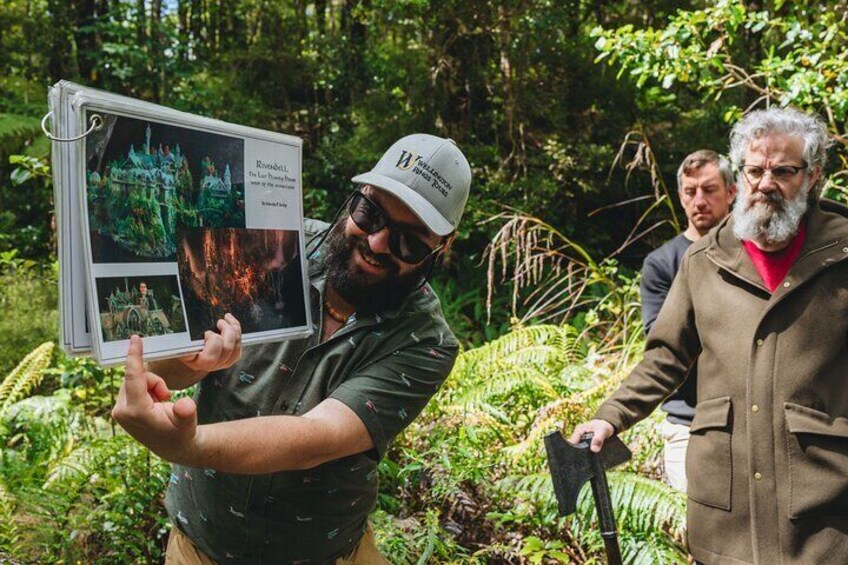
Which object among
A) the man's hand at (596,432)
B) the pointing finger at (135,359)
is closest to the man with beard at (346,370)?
the pointing finger at (135,359)

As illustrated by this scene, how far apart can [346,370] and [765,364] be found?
4.67 ft

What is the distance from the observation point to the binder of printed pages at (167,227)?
1.32 m

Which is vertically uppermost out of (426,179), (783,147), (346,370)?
(783,147)

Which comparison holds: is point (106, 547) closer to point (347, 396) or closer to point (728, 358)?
point (347, 396)

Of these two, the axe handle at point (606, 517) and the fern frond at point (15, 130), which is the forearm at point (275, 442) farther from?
the fern frond at point (15, 130)

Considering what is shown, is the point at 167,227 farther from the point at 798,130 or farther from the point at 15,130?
the point at 15,130

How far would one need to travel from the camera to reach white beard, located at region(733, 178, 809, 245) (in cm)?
262

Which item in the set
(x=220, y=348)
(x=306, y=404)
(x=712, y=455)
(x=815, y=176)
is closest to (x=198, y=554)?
(x=306, y=404)

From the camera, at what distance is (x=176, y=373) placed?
1.81 m

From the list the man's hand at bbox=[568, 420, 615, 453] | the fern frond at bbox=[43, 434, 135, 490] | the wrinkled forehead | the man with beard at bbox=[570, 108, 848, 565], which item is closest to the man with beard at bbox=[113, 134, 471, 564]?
the man's hand at bbox=[568, 420, 615, 453]

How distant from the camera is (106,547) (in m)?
3.74

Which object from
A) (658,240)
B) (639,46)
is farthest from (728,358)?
(658,240)

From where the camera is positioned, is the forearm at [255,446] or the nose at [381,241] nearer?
the forearm at [255,446]

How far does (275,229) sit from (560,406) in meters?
3.42
